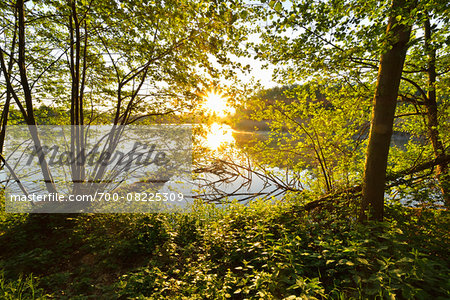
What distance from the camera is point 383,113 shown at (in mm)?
3035

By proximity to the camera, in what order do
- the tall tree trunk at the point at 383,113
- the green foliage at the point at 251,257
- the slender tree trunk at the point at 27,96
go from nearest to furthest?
the green foliage at the point at 251,257, the tall tree trunk at the point at 383,113, the slender tree trunk at the point at 27,96

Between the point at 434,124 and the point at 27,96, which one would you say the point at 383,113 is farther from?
the point at 27,96

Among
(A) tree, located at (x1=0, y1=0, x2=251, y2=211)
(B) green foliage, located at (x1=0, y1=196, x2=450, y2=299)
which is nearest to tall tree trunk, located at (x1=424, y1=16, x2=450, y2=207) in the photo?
(B) green foliage, located at (x1=0, y1=196, x2=450, y2=299)

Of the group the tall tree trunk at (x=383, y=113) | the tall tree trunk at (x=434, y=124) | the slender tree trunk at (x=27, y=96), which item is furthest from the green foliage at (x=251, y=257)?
the slender tree trunk at (x=27, y=96)

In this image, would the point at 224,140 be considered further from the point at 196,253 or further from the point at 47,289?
the point at 47,289

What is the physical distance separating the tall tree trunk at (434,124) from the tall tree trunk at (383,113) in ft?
3.62

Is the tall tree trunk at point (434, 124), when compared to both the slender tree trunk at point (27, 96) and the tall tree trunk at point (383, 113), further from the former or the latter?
the slender tree trunk at point (27, 96)

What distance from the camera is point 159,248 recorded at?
14.1 feet

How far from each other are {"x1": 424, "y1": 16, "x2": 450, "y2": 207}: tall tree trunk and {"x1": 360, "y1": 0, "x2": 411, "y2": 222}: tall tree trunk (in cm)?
110

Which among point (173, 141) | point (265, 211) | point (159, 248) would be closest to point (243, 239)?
point (265, 211)

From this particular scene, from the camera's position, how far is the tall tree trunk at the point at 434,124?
11.8 feet

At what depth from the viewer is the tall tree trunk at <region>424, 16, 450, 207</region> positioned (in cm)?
361

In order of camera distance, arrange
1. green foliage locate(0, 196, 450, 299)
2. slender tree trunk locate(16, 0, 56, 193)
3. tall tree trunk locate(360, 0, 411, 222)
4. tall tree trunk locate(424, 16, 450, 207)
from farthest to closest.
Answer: slender tree trunk locate(16, 0, 56, 193), tall tree trunk locate(424, 16, 450, 207), tall tree trunk locate(360, 0, 411, 222), green foliage locate(0, 196, 450, 299)

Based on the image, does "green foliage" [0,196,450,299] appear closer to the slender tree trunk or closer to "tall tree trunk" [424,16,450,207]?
"tall tree trunk" [424,16,450,207]
